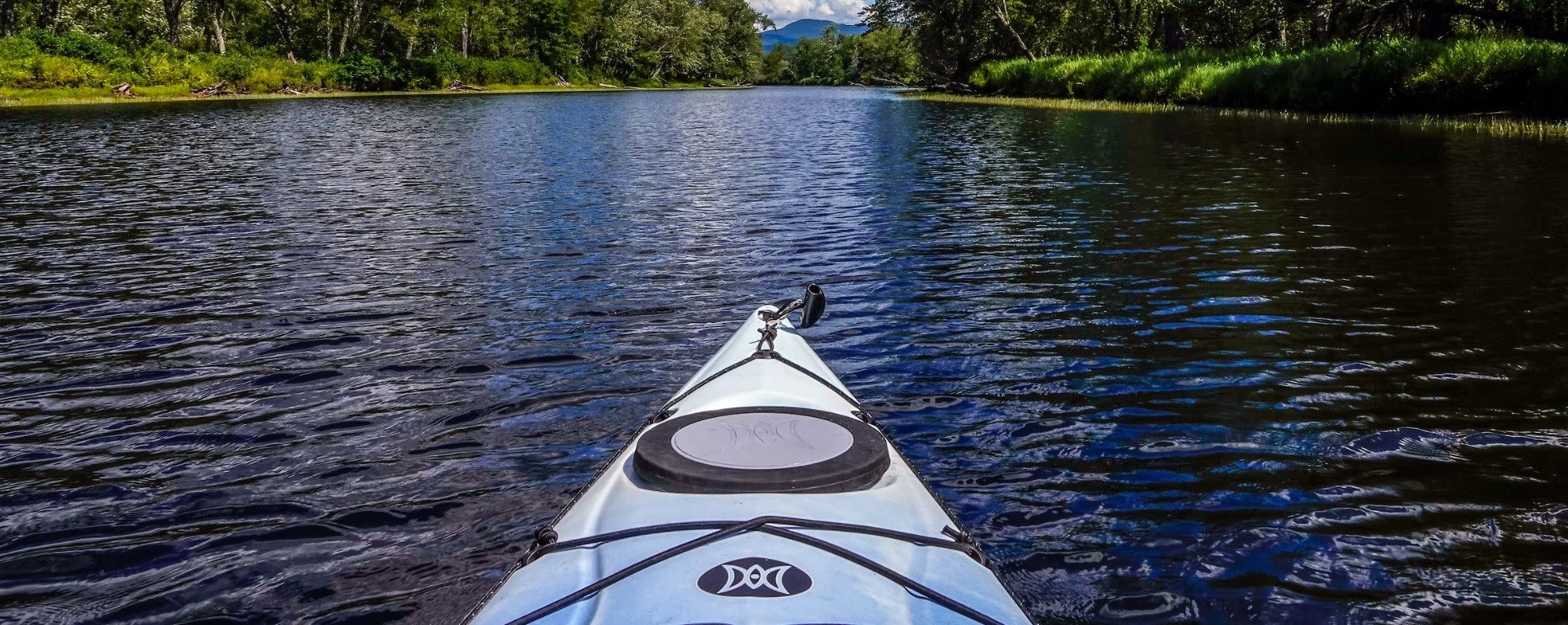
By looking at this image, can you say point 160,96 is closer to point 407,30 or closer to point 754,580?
point 407,30

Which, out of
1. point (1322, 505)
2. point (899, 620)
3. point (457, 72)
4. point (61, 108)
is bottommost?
point (1322, 505)

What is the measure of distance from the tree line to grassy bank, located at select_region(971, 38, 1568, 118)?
4931 cm

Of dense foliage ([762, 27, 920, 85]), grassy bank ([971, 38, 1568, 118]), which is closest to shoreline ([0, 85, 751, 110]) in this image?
grassy bank ([971, 38, 1568, 118])

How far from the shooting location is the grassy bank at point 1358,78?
2170 centimetres

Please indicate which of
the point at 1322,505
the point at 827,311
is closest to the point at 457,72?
the point at 827,311

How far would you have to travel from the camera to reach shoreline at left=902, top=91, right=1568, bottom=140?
20203mm

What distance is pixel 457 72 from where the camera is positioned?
234ft

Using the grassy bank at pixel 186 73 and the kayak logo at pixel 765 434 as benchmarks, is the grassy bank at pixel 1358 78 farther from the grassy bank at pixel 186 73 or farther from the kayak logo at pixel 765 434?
the grassy bank at pixel 186 73

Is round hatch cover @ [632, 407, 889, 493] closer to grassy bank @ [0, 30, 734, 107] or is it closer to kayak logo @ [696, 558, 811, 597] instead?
kayak logo @ [696, 558, 811, 597]

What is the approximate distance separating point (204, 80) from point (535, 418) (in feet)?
184

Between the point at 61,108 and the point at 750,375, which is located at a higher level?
the point at 61,108

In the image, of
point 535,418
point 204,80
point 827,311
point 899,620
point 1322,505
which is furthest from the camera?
point 204,80

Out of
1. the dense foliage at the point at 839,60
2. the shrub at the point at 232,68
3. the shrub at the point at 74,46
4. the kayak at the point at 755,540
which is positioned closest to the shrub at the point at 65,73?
the shrub at the point at 74,46

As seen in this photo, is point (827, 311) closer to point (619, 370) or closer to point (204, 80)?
point (619, 370)
